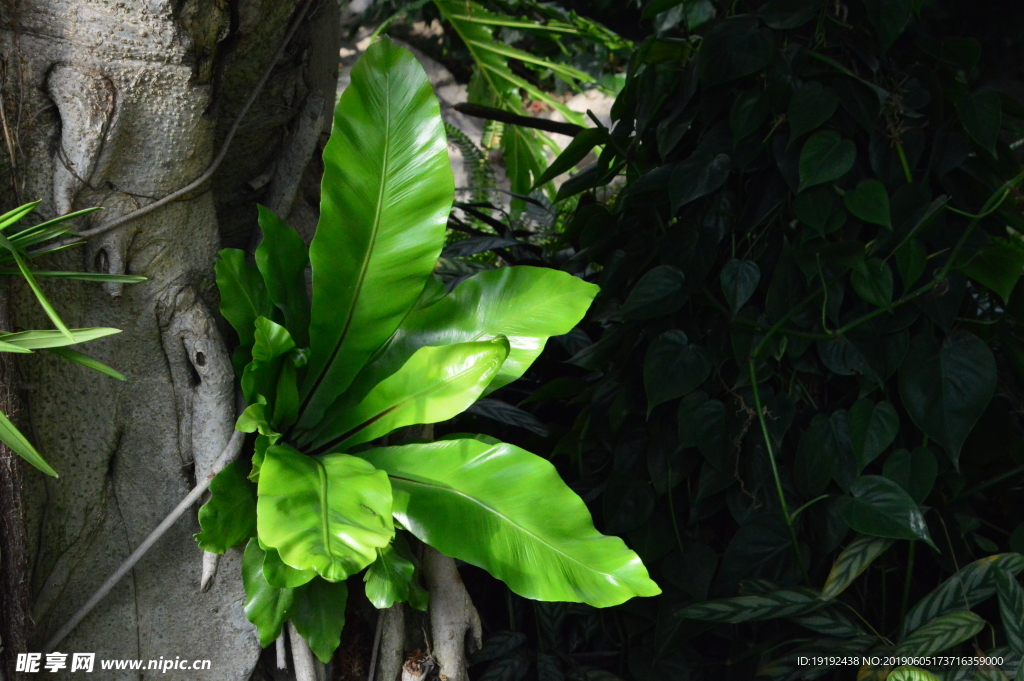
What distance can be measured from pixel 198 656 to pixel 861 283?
45.8 inches

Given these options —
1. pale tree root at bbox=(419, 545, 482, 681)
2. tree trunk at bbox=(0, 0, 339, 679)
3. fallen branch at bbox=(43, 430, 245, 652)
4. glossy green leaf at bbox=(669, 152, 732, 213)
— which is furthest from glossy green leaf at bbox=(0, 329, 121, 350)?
glossy green leaf at bbox=(669, 152, 732, 213)

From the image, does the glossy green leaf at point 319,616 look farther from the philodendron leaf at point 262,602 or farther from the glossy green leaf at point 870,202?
the glossy green leaf at point 870,202

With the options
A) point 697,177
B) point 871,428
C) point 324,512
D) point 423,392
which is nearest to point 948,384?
point 871,428

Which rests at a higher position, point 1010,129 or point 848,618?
point 1010,129

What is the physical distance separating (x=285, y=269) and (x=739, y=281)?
0.73 m

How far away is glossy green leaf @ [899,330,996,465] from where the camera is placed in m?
1.11

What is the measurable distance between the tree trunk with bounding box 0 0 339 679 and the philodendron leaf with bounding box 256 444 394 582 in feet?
0.88

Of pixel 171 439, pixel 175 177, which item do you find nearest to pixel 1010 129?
pixel 175 177

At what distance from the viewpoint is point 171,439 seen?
3.33ft

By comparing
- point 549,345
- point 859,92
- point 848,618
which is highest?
point 859,92

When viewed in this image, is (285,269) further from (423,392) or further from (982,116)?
(982,116)

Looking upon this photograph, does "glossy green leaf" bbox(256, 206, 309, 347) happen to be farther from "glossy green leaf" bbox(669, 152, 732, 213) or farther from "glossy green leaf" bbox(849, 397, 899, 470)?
"glossy green leaf" bbox(849, 397, 899, 470)

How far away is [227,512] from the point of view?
864mm

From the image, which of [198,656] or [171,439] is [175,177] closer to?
[171,439]
